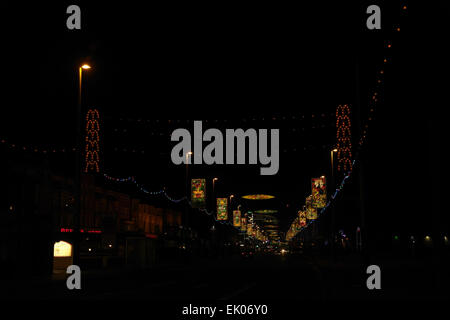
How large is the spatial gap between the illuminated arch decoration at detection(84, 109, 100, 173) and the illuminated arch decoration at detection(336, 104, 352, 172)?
14.9m

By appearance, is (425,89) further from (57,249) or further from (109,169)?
(109,169)

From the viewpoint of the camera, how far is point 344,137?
39094 millimetres

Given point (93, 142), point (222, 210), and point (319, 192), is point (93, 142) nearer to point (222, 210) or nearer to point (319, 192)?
point (319, 192)

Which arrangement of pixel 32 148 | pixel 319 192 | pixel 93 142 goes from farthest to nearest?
pixel 319 192, pixel 32 148, pixel 93 142

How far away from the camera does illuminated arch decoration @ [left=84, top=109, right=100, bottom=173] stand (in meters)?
37.0

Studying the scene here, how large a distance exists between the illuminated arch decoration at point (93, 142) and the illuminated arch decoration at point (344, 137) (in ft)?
49.0

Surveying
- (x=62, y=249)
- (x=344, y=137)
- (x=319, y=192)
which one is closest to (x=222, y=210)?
(x=319, y=192)

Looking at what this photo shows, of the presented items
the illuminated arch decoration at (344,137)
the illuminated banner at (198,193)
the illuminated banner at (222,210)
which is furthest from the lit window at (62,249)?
the illuminated banner at (222,210)

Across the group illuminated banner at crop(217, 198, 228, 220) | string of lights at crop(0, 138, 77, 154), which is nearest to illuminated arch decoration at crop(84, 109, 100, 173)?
string of lights at crop(0, 138, 77, 154)

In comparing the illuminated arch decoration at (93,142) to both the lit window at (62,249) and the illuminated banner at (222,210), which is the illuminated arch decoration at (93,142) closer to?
the lit window at (62,249)

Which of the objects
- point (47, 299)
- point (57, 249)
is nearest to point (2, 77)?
point (57, 249)

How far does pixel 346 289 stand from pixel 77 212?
1203cm

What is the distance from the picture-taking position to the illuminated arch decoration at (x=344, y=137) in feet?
126

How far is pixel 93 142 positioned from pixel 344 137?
1594 cm
